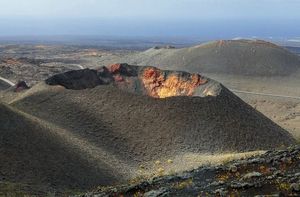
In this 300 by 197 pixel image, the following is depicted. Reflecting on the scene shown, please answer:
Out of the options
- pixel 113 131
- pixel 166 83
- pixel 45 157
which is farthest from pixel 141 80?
pixel 45 157

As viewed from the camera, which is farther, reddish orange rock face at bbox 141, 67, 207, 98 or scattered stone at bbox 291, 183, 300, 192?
reddish orange rock face at bbox 141, 67, 207, 98

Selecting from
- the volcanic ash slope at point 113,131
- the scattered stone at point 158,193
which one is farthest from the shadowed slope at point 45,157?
the scattered stone at point 158,193

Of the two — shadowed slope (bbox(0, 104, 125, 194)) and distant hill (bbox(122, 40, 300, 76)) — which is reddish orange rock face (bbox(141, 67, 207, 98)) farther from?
distant hill (bbox(122, 40, 300, 76))

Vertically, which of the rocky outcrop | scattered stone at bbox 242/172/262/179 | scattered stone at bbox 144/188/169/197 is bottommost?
the rocky outcrop

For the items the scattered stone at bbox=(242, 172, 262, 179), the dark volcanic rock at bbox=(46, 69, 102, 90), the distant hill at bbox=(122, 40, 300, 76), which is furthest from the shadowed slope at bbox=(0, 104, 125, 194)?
the distant hill at bbox=(122, 40, 300, 76)

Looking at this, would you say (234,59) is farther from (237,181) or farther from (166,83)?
(237,181)

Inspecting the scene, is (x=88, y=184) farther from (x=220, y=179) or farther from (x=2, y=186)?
(x=220, y=179)
